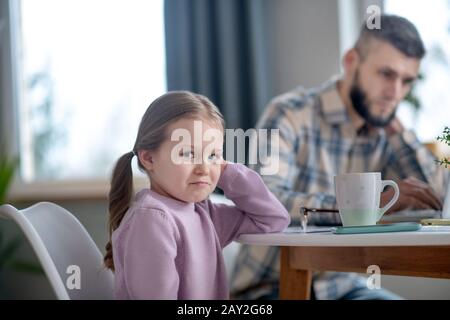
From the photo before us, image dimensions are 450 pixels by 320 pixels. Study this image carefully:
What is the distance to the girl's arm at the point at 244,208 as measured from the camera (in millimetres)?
1014

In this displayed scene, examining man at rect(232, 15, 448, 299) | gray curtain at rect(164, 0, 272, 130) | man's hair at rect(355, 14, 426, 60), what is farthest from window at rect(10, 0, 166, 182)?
man's hair at rect(355, 14, 426, 60)

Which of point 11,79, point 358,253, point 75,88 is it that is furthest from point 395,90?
point 11,79

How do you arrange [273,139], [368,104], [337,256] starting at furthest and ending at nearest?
[368,104] < [273,139] < [337,256]

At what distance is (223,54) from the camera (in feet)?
9.05

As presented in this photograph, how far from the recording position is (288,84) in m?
2.78

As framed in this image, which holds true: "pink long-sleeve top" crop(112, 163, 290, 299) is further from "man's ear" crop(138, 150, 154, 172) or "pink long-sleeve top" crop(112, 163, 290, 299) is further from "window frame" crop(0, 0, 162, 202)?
"window frame" crop(0, 0, 162, 202)

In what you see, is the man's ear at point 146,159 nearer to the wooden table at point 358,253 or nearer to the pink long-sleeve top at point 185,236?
the pink long-sleeve top at point 185,236

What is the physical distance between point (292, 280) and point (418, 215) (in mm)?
248

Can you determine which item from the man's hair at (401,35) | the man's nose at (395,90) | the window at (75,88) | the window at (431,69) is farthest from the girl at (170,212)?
the window at (75,88)

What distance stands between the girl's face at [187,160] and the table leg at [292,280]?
33 cm

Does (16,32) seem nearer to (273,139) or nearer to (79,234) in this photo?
(273,139)

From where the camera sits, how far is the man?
5.40ft

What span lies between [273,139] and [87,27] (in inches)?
67.2

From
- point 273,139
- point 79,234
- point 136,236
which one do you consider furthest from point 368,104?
point 136,236
